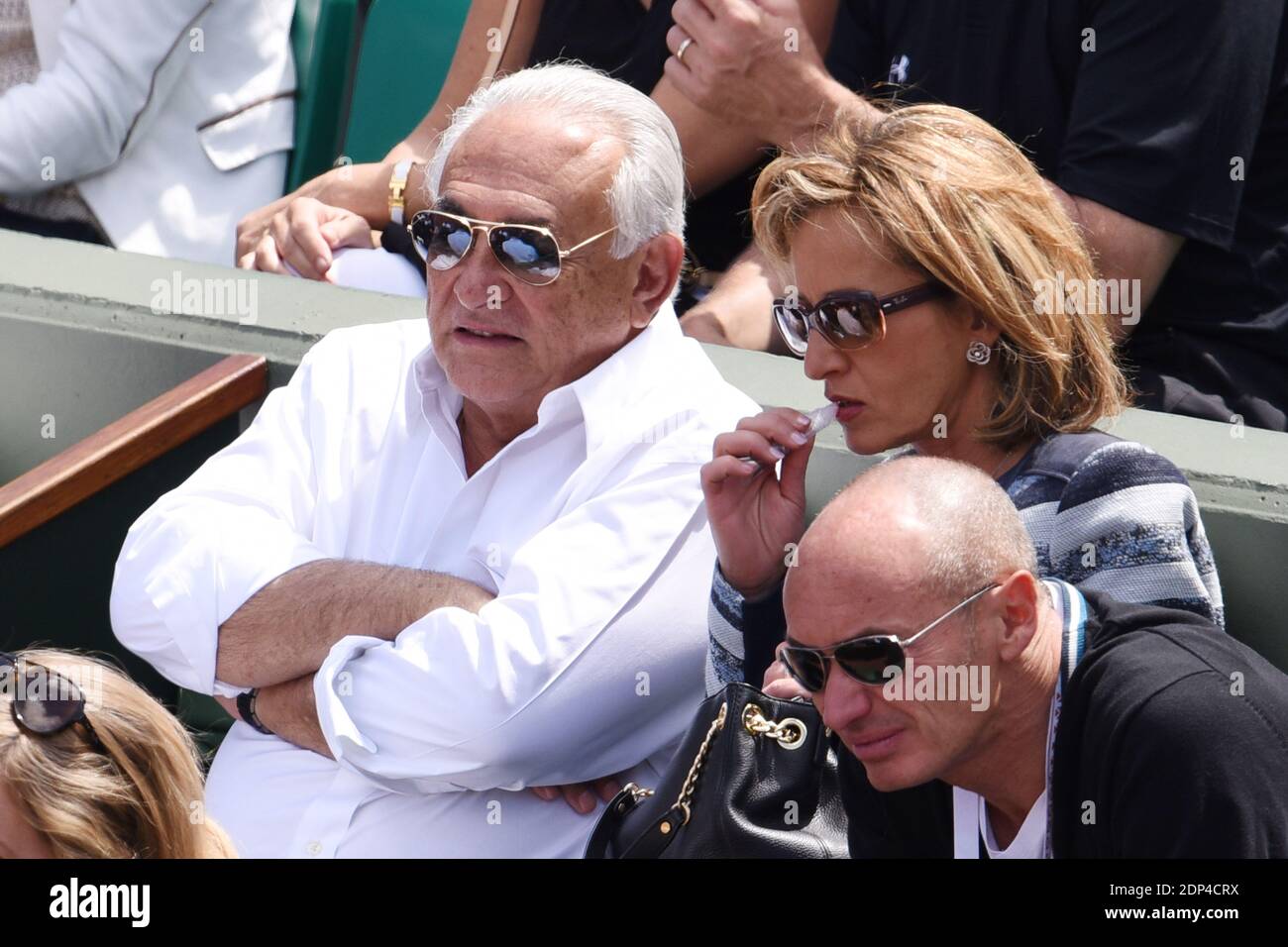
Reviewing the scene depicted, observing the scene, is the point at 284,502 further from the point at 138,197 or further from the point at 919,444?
the point at 138,197

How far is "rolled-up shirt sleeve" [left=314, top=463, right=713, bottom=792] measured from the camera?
218 centimetres

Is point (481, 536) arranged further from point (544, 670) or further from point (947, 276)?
point (947, 276)

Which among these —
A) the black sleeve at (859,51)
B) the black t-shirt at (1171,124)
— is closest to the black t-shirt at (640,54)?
the black sleeve at (859,51)

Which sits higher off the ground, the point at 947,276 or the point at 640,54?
the point at 947,276

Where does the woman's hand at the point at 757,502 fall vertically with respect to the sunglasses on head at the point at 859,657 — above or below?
below

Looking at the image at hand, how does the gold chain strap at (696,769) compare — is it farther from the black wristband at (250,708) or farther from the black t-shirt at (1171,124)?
the black t-shirt at (1171,124)

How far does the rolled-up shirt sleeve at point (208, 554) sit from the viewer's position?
7.79 feet

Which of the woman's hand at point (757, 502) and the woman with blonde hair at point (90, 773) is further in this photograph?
the woman's hand at point (757, 502)

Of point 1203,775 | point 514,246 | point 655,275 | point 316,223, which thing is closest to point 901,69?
point 655,275

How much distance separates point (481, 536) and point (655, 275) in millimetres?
462

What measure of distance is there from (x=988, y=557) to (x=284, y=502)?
3.97 ft

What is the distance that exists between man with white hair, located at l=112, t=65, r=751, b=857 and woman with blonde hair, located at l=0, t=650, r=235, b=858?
0.36 metres

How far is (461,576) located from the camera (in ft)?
8.12
